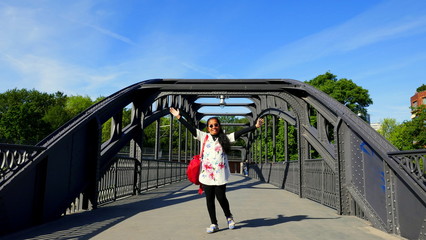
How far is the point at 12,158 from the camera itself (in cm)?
444

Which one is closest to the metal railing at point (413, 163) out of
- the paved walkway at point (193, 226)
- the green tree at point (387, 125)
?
the paved walkway at point (193, 226)

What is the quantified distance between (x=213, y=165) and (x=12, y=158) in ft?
9.39

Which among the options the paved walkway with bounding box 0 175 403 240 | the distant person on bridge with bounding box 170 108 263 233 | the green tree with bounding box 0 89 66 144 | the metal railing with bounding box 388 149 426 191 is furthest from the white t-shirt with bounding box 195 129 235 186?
the green tree with bounding box 0 89 66 144

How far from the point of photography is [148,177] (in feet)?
41.8

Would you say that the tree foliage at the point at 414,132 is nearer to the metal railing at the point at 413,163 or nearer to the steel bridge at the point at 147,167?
the steel bridge at the point at 147,167

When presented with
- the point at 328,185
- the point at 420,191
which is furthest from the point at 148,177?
the point at 420,191

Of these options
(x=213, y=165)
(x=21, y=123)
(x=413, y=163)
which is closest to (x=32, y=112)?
(x=21, y=123)

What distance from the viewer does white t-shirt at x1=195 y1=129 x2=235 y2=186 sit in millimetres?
4815

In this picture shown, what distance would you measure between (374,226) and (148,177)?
9241 mm

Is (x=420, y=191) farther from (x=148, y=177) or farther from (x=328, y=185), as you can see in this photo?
(x=148, y=177)

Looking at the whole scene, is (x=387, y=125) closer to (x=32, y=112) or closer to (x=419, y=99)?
(x=419, y=99)

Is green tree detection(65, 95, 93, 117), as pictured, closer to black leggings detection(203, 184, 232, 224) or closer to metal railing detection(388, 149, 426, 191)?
black leggings detection(203, 184, 232, 224)

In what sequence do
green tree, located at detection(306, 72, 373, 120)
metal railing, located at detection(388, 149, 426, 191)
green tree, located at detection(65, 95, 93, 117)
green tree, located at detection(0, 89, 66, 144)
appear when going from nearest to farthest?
metal railing, located at detection(388, 149, 426, 191), green tree, located at detection(306, 72, 373, 120), green tree, located at detection(0, 89, 66, 144), green tree, located at detection(65, 95, 93, 117)

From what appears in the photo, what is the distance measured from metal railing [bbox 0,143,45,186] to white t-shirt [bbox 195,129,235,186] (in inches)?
105
